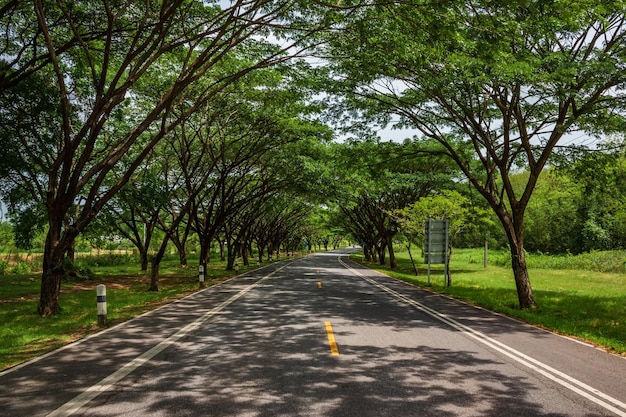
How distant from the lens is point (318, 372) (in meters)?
5.78

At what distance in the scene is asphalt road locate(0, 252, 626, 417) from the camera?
15.1ft

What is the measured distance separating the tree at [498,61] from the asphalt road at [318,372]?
19.8 feet

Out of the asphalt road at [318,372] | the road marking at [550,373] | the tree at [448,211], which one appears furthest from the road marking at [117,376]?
the tree at [448,211]

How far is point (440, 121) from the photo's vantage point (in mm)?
18328

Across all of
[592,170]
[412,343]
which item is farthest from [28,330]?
[592,170]

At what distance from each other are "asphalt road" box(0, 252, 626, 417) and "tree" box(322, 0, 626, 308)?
6.03 metres

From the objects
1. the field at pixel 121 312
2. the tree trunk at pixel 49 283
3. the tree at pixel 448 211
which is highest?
the tree at pixel 448 211

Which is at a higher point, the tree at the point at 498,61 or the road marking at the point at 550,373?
the tree at the point at 498,61

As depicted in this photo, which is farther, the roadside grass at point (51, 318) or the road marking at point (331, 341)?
the roadside grass at point (51, 318)

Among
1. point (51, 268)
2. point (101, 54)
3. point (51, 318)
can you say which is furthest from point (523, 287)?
point (101, 54)

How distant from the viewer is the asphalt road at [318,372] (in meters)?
4.59

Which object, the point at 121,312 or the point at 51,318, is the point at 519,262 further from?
the point at 51,318

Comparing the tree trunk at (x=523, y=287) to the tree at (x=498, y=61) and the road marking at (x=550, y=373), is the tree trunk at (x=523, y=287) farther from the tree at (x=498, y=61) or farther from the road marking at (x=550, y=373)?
the road marking at (x=550, y=373)

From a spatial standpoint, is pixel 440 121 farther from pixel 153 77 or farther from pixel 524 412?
pixel 524 412
